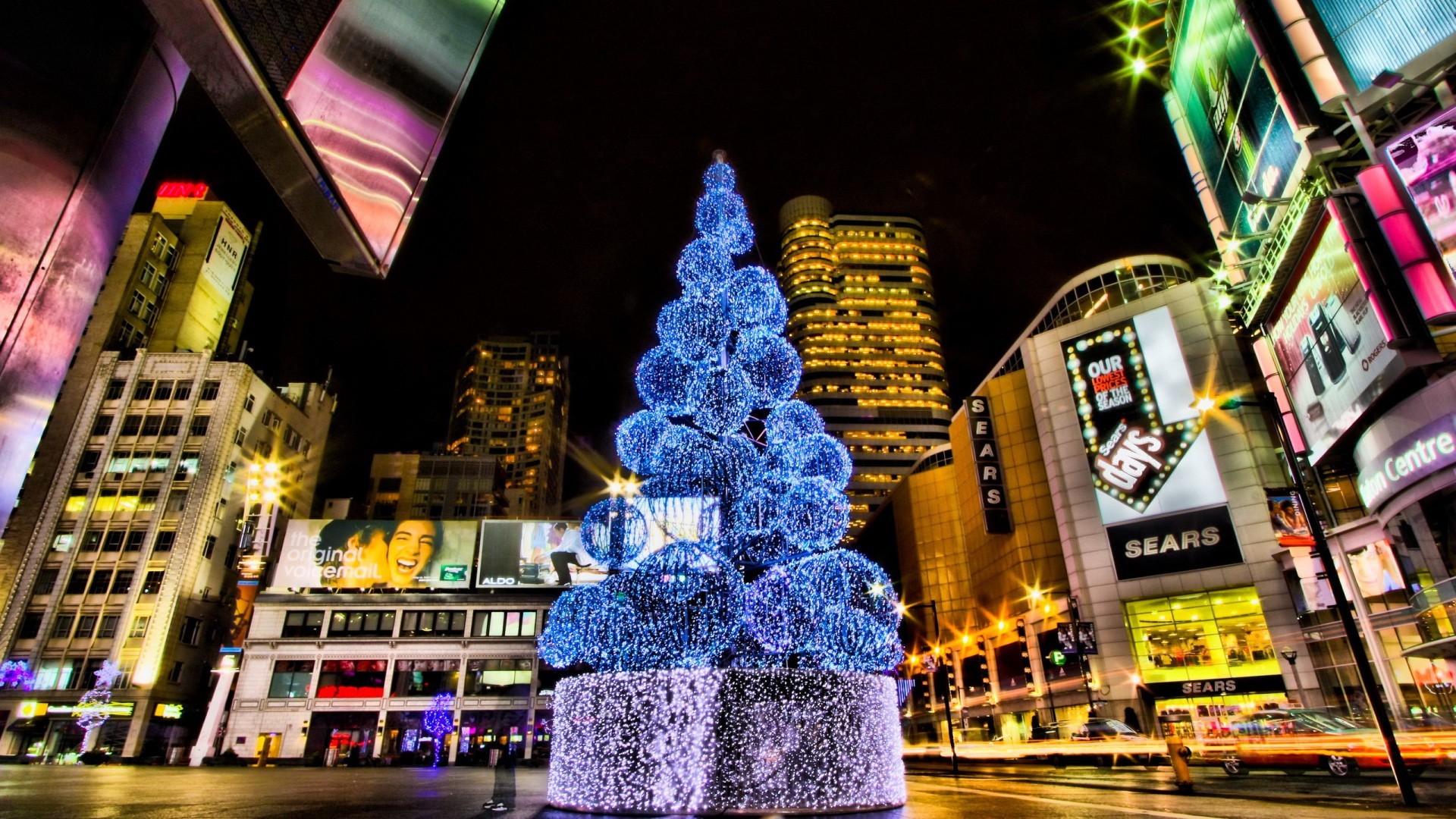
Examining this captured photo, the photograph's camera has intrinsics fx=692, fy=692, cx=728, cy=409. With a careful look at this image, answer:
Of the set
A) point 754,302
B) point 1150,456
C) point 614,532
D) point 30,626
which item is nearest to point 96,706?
point 30,626

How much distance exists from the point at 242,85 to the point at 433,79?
125 cm

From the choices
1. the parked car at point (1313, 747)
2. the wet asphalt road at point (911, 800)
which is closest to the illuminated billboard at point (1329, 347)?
the parked car at point (1313, 747)

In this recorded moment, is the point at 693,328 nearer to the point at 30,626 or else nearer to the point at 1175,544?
the point at 1175,544

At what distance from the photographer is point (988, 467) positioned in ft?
157

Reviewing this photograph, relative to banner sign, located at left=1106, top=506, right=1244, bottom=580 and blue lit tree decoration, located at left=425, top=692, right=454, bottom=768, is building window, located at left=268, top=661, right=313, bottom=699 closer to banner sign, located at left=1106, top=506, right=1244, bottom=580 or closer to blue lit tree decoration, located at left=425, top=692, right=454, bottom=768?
blue lit tree decoration, located at left=425, top=692, right=454, bottom=768

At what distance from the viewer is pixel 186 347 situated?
60.9 metres

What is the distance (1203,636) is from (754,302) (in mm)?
36844

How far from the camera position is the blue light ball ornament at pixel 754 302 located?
30.4 feet

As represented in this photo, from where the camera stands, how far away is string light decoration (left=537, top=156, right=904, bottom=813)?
274 inches

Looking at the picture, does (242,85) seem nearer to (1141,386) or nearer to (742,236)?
(742,236)

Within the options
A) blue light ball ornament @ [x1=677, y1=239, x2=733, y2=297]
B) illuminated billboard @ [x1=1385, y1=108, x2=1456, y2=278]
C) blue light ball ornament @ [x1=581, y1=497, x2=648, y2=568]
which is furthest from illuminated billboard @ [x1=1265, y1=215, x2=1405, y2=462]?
blue light ball ornament @ [x1=581, y1=497, x2=648, y2=568]

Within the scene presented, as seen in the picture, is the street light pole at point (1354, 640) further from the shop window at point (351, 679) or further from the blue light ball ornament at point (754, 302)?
the shop window at point (351, 679)

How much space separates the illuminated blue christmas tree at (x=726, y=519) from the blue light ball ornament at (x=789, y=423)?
0.02m

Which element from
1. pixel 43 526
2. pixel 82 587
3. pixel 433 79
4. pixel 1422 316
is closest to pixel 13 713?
pixel 82 587
